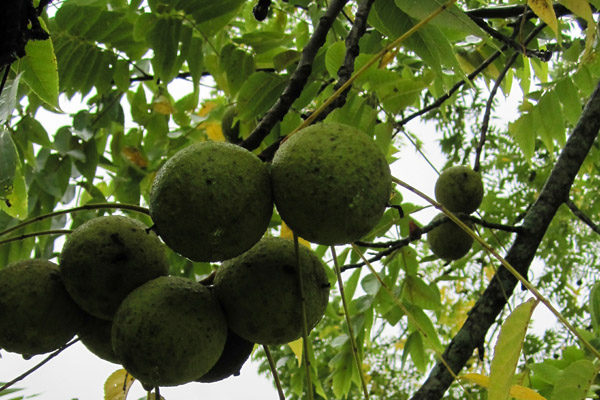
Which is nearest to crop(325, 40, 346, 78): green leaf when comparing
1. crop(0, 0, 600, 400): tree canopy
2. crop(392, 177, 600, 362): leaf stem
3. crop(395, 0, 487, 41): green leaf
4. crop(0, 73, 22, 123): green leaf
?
crop(0, 0, 600, 400): tree canopy

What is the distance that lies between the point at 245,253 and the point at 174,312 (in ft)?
0.82

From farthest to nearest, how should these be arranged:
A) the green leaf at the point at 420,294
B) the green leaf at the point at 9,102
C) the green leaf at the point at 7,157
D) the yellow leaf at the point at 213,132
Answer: the yellow leaf at the point at 213,132 < the green leaf at the point at 420,294 < the green leaf at the point at 7,157 < the green leaf at the point at 9,102

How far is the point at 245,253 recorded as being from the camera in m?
1.49

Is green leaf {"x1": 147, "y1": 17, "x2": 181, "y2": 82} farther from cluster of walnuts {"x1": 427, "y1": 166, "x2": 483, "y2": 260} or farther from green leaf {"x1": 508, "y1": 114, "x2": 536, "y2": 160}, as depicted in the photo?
green leaf {"x1": 508, "y1": 114, "x2": 536, "y2": 160}

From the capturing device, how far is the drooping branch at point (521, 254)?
2.20 metres

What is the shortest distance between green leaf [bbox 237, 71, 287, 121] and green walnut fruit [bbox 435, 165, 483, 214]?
1148 millimetres

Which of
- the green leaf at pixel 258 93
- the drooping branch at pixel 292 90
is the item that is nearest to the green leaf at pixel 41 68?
the drooping branch at pixel 292 90

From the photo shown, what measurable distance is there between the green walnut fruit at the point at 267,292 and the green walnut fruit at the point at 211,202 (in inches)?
4.8

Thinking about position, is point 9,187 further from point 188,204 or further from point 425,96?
point 425,96

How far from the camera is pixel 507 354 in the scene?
50.1 inches

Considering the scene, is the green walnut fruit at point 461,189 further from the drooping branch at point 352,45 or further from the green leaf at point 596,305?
the drooping branch at point 352,45

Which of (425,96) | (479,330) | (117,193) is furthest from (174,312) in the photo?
(425,96)

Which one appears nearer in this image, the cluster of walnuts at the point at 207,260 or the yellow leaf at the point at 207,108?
the cluster of walnuts at the point at 207,260

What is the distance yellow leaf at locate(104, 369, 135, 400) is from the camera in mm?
1796
